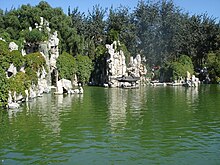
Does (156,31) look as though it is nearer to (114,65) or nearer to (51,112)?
(114,65)

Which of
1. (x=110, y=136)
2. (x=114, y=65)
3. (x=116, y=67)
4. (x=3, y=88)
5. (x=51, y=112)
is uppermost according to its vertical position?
(x=114, y=65)

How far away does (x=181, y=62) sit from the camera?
61562 mm

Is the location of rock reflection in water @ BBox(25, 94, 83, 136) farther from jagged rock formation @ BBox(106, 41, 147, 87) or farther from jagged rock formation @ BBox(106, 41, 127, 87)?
jagged rock formation @ BBox(106, 41, 127, 87)

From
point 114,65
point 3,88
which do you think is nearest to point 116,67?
point 114,65

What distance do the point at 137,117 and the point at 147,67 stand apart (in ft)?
154

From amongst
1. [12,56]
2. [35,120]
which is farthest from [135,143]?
[12,56]

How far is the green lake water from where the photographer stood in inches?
493

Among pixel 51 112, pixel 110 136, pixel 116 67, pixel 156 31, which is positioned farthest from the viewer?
pixel 156 31

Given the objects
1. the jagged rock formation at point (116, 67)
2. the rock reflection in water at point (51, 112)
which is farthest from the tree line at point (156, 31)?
the rock reflection in water at point (51, 112)

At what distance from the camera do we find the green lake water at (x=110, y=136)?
12516 millimetres

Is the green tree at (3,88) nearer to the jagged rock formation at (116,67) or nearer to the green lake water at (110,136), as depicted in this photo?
the green lake water at (110,136)

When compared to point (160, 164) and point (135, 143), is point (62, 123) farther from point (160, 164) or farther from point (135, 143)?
point (160, 164)

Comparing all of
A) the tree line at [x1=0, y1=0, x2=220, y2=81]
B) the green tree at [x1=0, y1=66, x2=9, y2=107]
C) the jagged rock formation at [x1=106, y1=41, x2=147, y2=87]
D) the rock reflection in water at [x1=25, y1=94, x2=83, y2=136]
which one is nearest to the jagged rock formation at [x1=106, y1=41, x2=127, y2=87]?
the jagged rock formation at [x1=106, y1=41, x2=147, y2=87]

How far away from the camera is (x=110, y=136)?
15.8 m
